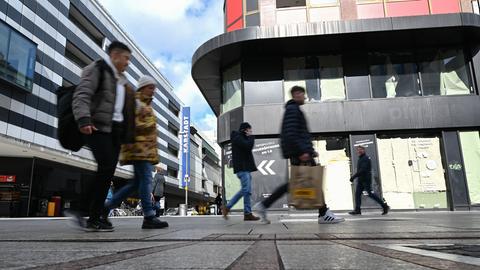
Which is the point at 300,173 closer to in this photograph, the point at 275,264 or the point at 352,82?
the point at 275,264

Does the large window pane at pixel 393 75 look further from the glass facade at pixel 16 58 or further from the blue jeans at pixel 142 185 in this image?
the glass facade at pixel 16 58

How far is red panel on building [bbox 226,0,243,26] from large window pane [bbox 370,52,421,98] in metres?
5.58

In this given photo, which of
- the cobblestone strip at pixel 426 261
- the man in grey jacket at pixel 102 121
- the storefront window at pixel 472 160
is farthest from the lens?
the storefront window at pixel 472 160

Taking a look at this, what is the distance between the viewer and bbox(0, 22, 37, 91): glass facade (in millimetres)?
23422

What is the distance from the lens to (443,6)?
14047 mm

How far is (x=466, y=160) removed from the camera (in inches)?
509

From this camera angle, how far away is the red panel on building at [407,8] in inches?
556

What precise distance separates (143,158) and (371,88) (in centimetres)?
1149

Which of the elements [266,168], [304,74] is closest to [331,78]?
[304,74]

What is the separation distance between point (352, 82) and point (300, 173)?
34.3ft

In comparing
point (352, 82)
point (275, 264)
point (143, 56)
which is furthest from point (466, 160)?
point (143, 56)

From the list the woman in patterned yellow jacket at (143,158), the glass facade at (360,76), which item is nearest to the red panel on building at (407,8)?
the glass facade at (360,76)

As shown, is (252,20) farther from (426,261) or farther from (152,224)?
(426,261)

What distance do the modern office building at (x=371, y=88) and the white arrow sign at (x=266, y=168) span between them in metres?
0.04
